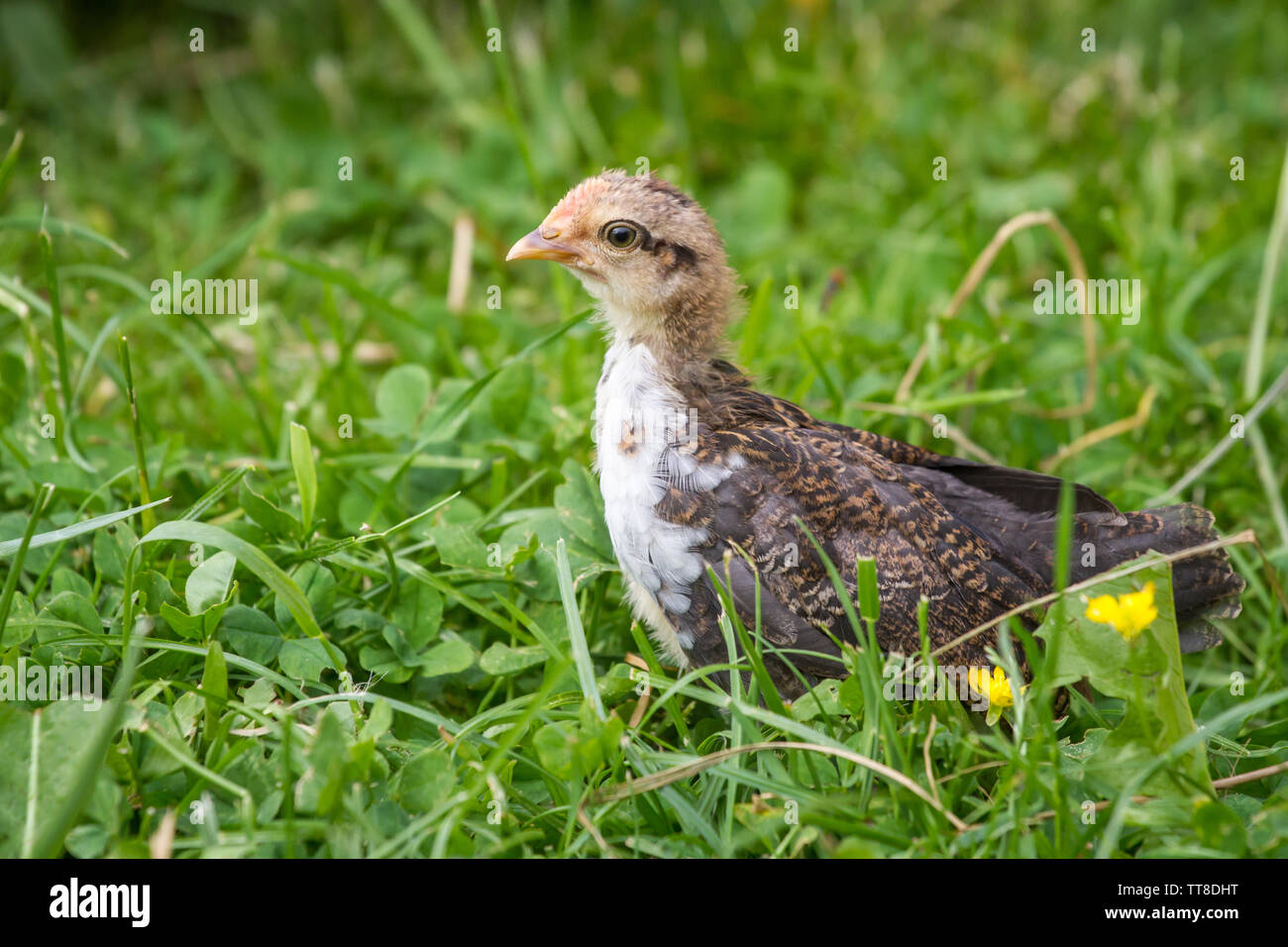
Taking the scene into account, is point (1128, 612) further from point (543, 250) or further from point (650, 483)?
point (543, 250)

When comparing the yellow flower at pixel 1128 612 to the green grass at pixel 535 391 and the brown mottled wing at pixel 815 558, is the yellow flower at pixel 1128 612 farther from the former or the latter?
the brown mottled wing at pixel 815 558

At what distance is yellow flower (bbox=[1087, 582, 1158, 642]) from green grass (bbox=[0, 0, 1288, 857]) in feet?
0.51

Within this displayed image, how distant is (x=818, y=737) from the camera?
265 cm

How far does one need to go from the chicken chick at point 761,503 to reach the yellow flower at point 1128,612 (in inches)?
20.4

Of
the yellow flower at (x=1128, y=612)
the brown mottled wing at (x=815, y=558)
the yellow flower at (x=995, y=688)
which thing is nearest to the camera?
the yellow flower at (x=1128, y=612)

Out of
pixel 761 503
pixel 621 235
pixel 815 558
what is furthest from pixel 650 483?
pixel 621 235

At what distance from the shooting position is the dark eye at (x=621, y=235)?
10.6 ft

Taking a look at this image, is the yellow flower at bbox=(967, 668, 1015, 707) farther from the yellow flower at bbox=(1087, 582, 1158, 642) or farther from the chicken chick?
the yellow flower at bbox=(1087, 582, 1158, 642)

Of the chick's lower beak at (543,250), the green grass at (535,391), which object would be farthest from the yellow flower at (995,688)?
the chick's lower beak at (543,250)

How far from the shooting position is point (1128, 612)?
7.95 ft

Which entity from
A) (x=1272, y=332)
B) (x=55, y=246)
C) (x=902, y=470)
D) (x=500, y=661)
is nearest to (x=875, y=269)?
(x=1272, y=332)

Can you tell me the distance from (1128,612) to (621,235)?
5.54ft

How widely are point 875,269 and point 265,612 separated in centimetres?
328
